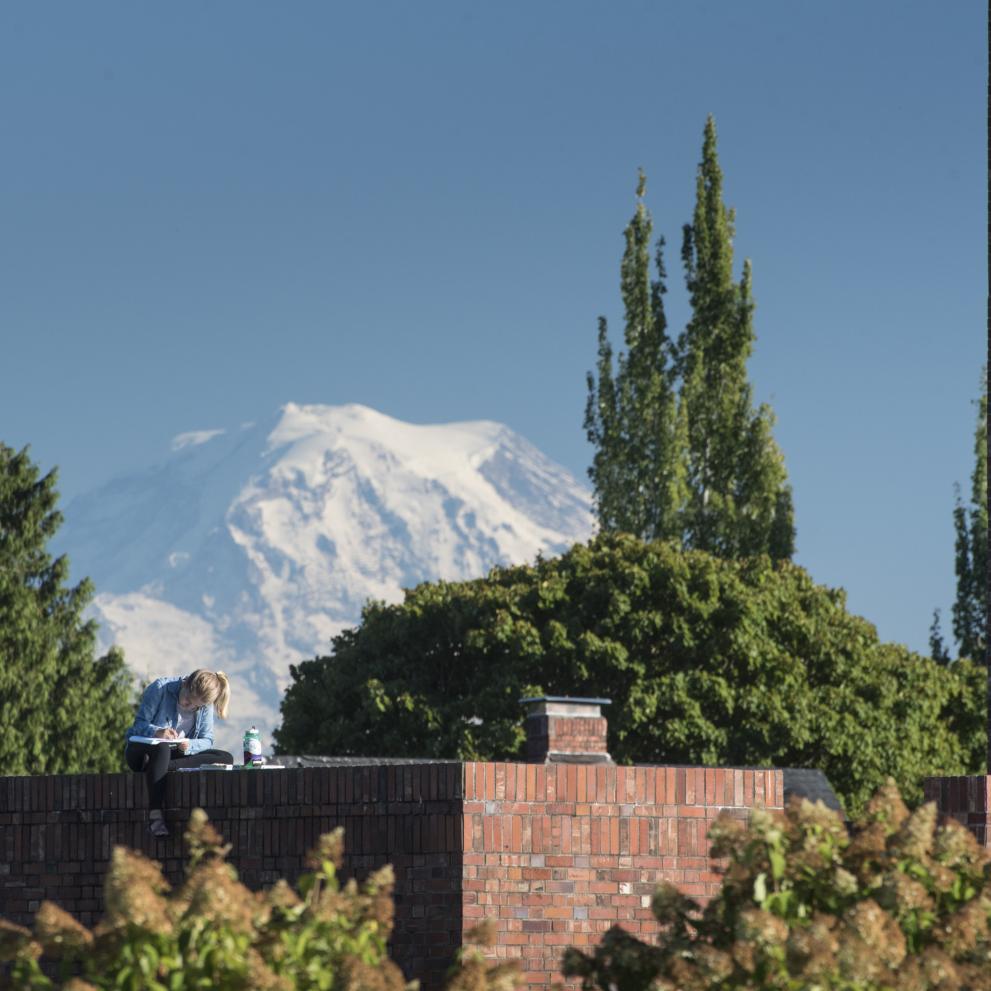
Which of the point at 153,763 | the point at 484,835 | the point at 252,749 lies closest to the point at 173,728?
the point at 153,763

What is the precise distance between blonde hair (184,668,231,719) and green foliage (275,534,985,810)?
2566cm

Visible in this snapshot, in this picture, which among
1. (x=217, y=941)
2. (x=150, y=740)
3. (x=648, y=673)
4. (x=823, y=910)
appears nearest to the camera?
(x=217, y=941)

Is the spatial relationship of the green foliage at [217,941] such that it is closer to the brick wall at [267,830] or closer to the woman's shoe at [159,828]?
the brick wall at [267,830]

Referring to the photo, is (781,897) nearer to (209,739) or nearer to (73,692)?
(209,739)

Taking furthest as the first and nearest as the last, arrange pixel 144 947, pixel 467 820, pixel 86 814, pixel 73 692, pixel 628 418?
pixel 628 418, pixel 73 692, pixel 86 814, pixel 467 820, pixel 144 947

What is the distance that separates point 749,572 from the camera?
42.6 metres

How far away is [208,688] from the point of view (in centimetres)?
1233

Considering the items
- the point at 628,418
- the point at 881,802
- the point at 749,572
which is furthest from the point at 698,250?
the point at 881,802

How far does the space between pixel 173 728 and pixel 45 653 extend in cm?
3494

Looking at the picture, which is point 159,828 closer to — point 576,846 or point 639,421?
point 576,846

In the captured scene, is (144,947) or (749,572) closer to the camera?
(144,947)

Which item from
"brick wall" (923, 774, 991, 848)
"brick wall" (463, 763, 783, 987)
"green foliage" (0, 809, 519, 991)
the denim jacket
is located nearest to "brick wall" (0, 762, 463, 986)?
"brick wall" (463, 763, 783, 987)

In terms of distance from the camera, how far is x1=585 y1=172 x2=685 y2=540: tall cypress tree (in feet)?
156

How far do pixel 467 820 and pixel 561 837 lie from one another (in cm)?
62
